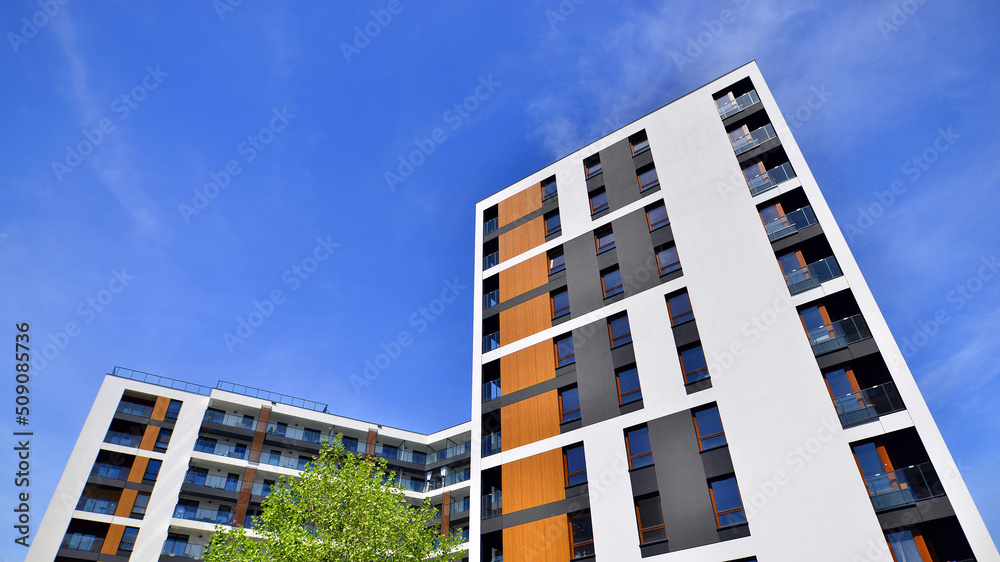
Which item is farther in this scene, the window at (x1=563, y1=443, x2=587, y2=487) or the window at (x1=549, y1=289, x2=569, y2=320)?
the window at (x1=549, y1=289, x2=569, y2=320)

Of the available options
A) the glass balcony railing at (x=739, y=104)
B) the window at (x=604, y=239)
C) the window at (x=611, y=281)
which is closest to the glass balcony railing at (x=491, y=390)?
the window at (x=611, y=281)

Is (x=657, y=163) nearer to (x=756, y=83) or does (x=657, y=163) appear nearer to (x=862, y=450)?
(x=756, y=83)

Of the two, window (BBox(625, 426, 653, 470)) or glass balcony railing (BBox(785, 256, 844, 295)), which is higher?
glass balcony railing (BBox(785, 256, 844, 295))

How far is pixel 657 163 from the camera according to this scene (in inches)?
1329

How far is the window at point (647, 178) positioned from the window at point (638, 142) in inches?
65.4

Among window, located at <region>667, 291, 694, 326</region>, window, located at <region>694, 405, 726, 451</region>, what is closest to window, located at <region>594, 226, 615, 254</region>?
window, located at <region>667, 291, 694, 326</region>

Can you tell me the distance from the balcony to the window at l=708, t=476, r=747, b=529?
460 inches

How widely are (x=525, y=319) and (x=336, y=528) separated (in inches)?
584

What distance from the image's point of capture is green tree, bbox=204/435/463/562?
23.0 m

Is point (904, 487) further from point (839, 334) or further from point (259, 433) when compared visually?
point (259, 433)

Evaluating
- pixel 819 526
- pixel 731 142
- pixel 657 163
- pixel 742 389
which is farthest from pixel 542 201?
pixel 819 526

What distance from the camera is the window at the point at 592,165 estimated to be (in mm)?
36859

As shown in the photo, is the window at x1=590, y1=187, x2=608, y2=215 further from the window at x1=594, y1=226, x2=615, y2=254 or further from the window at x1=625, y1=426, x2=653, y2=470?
the window at x1=625, y1=426, x2=653, y2=470

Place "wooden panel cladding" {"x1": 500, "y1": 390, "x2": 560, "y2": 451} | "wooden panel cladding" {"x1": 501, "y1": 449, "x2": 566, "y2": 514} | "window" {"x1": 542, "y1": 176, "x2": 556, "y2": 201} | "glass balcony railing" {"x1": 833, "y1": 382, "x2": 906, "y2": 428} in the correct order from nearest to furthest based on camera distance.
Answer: "glass balcony railing" {"x1": 833, "y1": 382, "x2": 906, "y2": 428} < "wooden panel cladding" {"x1": 501, "y1": 449, "x2": 566, "y2": 514} < "wooden panel cladding" {"x1": 500, "y1": 390, "x2": 560, "y2": 451} < "window" {"x1": 542, "y1": 176, "x2": 556, "y2": 201}
